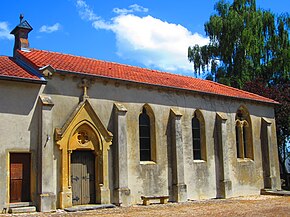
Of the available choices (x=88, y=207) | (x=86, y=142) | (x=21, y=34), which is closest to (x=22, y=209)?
(x=88, y=207)

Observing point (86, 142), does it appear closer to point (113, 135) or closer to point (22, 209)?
point (113, 135)

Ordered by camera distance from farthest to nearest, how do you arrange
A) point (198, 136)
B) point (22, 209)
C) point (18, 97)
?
point (198, 136)
point (18, 97)
point (22, 209)

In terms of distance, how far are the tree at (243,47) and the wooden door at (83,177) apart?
1962 centimetres

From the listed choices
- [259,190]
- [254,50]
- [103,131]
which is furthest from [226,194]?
[254,50]

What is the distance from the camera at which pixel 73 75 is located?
16.4 meters

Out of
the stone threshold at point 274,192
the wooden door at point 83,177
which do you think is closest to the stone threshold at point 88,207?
the wooden door at point 83,177

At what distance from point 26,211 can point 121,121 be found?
5.66m

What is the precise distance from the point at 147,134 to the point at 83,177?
407 cm

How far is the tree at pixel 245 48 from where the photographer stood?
33.3m

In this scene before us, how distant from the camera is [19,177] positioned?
14.7 metres

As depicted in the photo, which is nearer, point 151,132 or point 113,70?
point 151,132

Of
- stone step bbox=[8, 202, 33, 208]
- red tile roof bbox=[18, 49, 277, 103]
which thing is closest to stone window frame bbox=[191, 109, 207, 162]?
red tile roof bbox=[18, 49, 277, 103]

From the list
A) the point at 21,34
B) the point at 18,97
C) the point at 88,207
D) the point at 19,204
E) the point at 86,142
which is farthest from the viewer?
the point at 21,34

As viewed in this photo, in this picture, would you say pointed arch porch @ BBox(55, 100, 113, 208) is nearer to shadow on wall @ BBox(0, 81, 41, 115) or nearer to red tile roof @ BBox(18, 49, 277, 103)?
shadow on wall @ BBox(0, 81, 41, 115)
